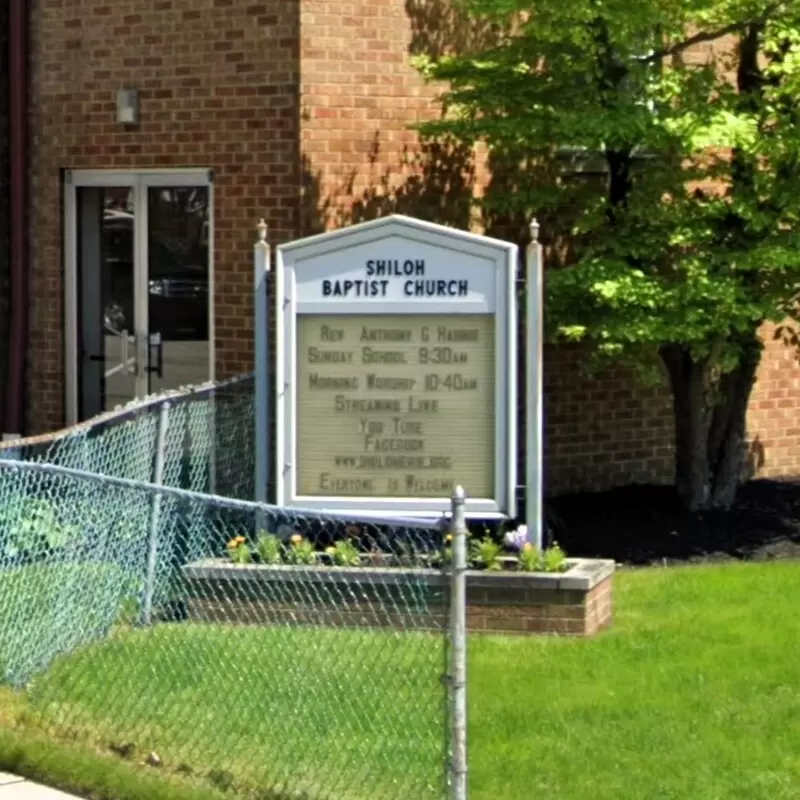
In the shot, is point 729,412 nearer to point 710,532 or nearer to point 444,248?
point 710,532

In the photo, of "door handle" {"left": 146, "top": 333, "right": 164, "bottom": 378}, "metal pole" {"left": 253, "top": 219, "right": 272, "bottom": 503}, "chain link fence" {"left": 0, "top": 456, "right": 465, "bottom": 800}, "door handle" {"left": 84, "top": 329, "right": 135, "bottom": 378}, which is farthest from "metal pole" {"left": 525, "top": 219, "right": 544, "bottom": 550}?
"door handle" {"left": 84, "top": 329, "right": 135, "bottom": 378}

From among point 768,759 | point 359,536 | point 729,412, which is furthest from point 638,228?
point 768,759

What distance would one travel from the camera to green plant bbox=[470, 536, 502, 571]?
Result: 9.10 metres

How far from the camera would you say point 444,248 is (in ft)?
31.4

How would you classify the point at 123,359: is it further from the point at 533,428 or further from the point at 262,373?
the point at 533,428

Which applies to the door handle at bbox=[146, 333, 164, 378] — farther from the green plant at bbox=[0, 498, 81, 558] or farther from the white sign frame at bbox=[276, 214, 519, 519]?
the green plant at bbox=[0, 498, 81, 558]

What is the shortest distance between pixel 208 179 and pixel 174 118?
1.60 feet

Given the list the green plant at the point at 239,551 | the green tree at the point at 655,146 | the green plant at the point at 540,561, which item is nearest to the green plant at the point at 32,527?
the green plant at the point at 239,551

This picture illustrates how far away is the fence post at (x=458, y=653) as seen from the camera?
601 centimetres

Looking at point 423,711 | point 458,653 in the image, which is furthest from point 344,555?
point 458,653

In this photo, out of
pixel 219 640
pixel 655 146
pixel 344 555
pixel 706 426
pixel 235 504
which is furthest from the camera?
pixel 706 426

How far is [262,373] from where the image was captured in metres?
9.99

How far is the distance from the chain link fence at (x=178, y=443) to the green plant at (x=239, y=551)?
0.67 meters

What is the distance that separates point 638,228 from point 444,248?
6.57 feet
